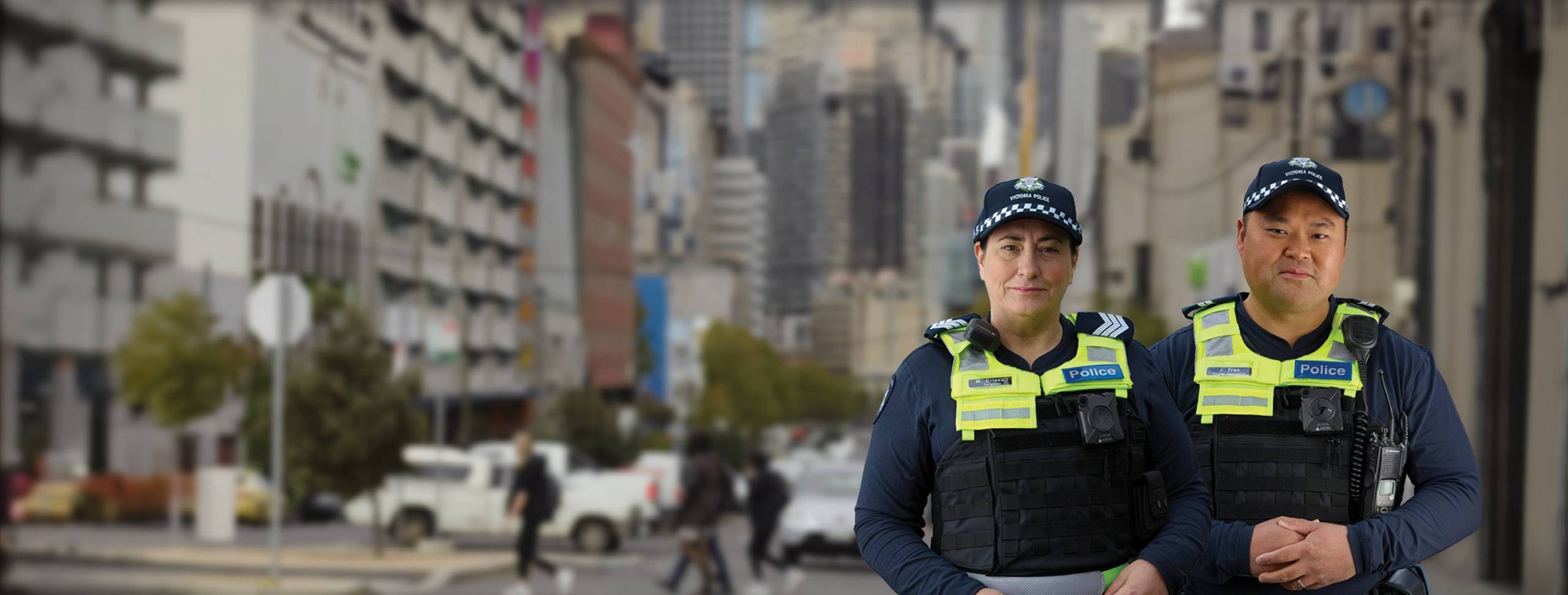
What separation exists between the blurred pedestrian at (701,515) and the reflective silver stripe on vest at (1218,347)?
562 inches

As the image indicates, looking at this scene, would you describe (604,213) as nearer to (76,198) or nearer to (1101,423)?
(76,198)

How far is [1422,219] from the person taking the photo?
2420cm

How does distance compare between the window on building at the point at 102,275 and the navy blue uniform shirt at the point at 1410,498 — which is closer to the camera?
the navy blue uniform shirt at the point at 1410,498

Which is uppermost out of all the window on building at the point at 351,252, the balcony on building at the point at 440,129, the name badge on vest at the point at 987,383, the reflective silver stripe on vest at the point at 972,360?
the balcony on building at the point at 440,129

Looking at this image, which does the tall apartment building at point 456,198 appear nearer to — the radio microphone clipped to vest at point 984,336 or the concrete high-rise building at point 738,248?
the concrete high-rise building at point 738,248

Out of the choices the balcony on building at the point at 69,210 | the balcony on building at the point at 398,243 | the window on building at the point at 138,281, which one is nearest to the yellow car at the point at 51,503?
the balcony on building at the point at 69,210

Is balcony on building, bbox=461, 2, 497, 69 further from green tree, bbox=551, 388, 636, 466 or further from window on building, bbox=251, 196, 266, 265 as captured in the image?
window on building, bbox=251, 196, 266, 265

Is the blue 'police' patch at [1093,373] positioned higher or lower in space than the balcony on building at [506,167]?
lower

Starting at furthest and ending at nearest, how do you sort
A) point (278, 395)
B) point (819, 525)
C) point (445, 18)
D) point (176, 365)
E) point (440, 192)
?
point (445, 18) → point (440, 192) → point (176, 365) → point (819, 525) → point (278, 395)

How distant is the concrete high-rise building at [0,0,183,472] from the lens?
1240 inches

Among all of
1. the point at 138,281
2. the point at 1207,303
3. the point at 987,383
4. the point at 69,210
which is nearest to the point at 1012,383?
the point at 987,383

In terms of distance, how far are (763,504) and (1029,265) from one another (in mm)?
15828

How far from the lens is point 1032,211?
3.29 metres

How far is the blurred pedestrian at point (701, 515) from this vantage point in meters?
17.9
